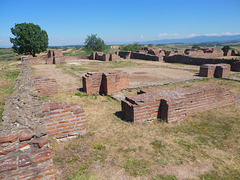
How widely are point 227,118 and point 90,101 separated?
4.72m

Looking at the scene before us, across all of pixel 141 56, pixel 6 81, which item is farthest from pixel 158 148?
pixel 141 56

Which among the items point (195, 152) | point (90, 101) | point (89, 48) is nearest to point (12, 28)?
point (89, 48)

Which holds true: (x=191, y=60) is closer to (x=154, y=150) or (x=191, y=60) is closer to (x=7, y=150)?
(x=154, y=150)

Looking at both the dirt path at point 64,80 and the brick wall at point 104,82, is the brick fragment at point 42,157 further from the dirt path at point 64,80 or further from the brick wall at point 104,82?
the dirt path at point 64,80

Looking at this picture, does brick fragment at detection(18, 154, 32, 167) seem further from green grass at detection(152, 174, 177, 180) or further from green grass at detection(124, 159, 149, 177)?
green grass at detection(152, 174, 177, 180)

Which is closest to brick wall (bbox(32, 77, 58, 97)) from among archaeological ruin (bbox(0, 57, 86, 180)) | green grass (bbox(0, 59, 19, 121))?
green grass (bbox(0, 59, 19, 121))

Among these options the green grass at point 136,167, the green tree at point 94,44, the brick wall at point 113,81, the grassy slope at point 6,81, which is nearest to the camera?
the green grass at point 136,167

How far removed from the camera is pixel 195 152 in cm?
339

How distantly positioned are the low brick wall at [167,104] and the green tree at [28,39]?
35.4 m

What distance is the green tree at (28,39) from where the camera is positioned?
3359cm

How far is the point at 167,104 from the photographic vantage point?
14.9 ft

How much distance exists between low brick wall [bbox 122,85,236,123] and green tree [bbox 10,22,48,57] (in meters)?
35.4

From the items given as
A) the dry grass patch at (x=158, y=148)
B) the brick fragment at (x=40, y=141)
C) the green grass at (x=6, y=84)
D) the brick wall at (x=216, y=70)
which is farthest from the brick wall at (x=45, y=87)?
the brick wall at (x=216, y=70)

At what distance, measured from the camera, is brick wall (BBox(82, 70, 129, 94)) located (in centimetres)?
779
